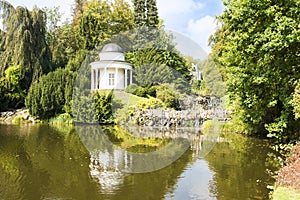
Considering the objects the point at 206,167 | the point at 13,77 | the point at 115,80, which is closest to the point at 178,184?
the point at 206,167

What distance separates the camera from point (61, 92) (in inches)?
895

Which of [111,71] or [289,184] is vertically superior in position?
[111,71]

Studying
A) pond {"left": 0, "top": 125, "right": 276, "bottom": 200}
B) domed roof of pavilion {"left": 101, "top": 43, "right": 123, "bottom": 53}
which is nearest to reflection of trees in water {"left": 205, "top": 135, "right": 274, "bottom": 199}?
pond {"left": 0, "top": 125, "right": 276, "bottom": 200}

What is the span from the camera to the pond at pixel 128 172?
6.27 meters

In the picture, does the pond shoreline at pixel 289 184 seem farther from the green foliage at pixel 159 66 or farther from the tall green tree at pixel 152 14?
the tall green tree at pixel 152 14

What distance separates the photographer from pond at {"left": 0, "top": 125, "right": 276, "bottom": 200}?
627cm

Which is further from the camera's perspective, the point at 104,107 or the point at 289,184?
the point at 104,107

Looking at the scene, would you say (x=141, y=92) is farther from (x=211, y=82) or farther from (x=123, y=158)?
(x=123, y=158)

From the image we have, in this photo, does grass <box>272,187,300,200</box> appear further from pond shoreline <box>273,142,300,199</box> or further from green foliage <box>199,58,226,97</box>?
green foliage <box>199,58,226,97</box>

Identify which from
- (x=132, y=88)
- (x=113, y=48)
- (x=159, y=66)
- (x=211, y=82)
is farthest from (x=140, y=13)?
(x=159, y=66)

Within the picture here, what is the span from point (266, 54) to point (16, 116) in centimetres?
1989

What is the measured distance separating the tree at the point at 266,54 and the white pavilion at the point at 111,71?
9.92 metres

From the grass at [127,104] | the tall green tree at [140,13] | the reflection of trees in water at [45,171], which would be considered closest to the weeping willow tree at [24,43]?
the grass at [127,104]

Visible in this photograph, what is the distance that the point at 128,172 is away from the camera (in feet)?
25.9
